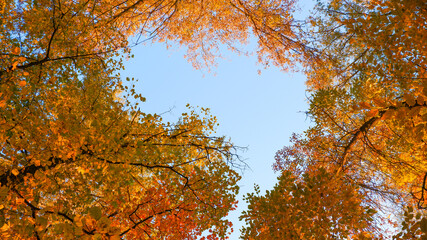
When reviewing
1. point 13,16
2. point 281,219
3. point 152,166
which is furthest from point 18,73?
point 281,219

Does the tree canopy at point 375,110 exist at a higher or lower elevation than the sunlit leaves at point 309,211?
higher

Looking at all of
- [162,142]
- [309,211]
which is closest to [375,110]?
[309,211]

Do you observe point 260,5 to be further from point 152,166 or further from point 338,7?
point 152,166

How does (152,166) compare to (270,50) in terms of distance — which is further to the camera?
(270,50)

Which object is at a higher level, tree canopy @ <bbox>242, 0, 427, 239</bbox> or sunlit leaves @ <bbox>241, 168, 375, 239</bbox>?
tree canopy @ <bbox>242, 0, 427, 239</bbox>

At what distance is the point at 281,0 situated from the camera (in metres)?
11.3

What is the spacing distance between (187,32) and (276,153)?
8160 mm

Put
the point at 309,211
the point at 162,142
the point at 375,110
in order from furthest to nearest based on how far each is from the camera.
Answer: the point at 162,142
the point at 309,211
the point at 375,110

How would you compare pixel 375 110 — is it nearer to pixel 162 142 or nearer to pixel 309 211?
pixel 309 211

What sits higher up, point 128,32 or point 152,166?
point 128,32

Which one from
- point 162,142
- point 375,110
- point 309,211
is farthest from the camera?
point 162,142

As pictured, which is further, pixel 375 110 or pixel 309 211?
pixel 309 211

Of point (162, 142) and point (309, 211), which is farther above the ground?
point (162, 142)

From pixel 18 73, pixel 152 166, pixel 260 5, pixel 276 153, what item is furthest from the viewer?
pixel 276 153
